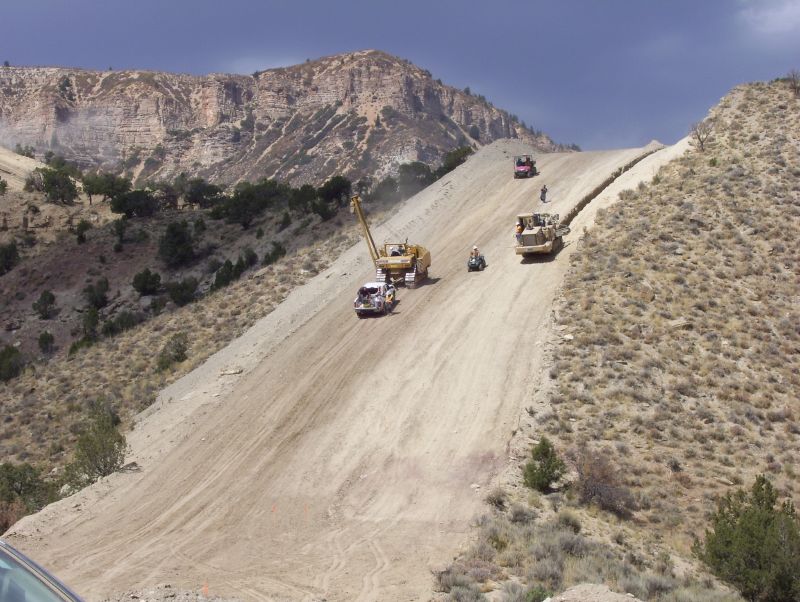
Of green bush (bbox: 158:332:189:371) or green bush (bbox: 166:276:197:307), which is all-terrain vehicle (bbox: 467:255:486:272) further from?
green bush (bbox: 166:276:197:307)

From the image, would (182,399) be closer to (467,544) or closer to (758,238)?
(467,544)

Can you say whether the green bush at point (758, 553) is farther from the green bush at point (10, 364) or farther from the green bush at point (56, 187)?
the green bush at point (56, 187)

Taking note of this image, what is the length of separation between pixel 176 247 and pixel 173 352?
91.7 feet

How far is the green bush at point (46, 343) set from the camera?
52.4m

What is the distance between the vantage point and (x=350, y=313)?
3334 centimetres

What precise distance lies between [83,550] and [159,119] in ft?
624

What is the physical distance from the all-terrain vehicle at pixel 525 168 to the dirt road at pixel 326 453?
1549 cm

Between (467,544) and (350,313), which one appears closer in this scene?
(467,544)

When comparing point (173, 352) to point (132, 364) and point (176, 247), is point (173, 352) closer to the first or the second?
point (132, 364)

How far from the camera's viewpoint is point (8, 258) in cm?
6544

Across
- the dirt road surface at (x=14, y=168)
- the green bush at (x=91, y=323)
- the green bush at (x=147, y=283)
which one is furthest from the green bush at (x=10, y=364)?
the dirt road surface at (x=14, y=168)

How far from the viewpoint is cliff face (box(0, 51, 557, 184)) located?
166 meters

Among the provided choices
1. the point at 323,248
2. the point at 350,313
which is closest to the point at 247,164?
the point at 323,248

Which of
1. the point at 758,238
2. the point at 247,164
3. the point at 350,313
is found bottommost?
the point at 350,313
